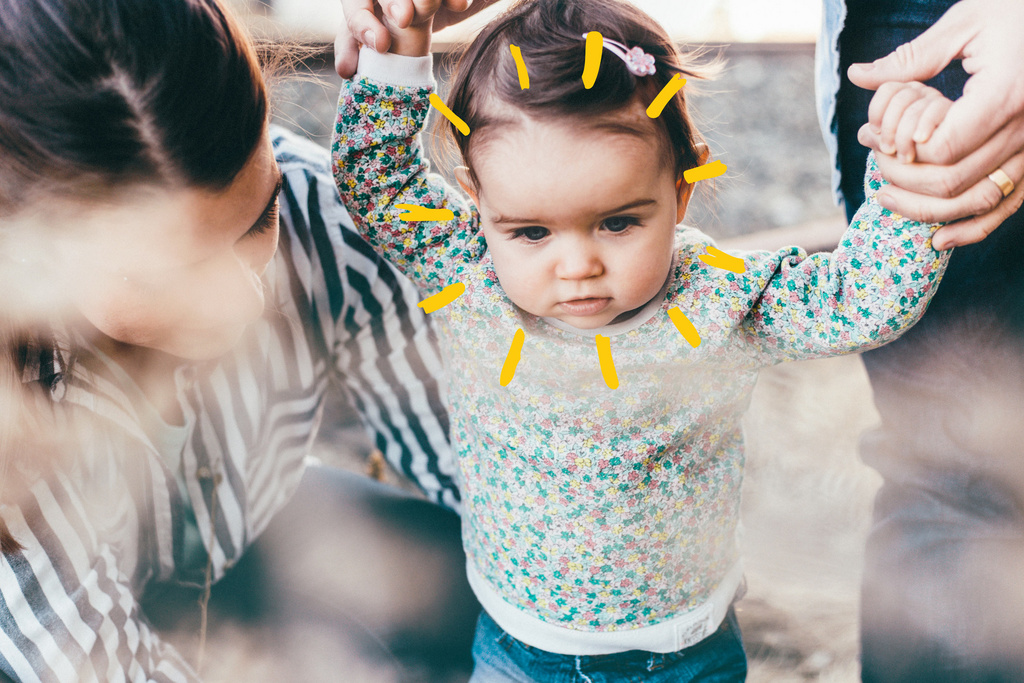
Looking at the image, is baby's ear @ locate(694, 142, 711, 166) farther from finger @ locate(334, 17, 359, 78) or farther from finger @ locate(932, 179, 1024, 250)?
finger @ locate(334, 17, 359, 78)

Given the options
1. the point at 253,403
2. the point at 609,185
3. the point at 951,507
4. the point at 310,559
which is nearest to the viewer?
the point at 609,185

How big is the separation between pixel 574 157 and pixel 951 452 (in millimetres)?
686

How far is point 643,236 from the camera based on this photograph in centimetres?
71

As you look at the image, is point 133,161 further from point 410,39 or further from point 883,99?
point 883,99

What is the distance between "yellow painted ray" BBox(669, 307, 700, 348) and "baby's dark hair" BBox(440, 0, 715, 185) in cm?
15

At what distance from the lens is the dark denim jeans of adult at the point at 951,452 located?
0.90 metres

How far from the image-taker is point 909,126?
63 centimetres

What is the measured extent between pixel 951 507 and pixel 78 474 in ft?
3.75

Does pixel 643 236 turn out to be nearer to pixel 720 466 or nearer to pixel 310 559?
pixel 720 466

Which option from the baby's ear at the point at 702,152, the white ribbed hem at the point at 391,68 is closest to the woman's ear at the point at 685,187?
the baby's ear at the point at 702,152

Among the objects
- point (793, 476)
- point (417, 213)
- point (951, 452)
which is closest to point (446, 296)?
point (417, 213)

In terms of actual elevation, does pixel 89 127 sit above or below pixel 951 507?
above

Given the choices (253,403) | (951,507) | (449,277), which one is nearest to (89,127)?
(449,277)

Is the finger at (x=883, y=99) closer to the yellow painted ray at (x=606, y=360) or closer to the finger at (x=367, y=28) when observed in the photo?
the yellow painted ray at (x=606, y=360)
